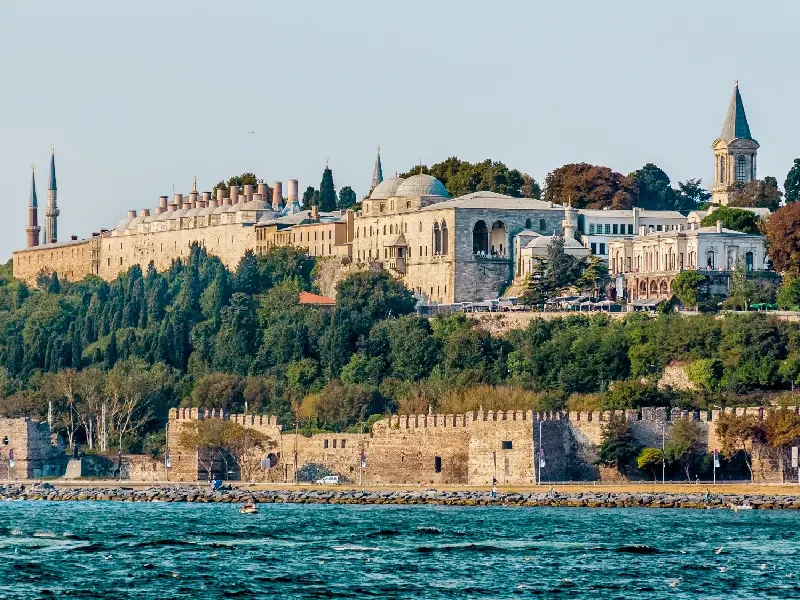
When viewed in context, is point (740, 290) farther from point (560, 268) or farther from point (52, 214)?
point (52, 214)

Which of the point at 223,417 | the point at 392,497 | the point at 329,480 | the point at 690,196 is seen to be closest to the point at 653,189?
the point at 690,196

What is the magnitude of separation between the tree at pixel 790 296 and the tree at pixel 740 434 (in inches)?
766

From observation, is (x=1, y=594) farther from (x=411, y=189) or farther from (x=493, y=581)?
(x=411, y=189)

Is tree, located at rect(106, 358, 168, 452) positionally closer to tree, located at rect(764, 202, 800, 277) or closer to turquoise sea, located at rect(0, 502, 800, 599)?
turquoise sea, located at rect(0, 502, 800, 599)

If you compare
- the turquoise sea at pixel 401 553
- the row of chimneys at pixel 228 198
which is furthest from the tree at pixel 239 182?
the turquoise sea at pixel 401 553

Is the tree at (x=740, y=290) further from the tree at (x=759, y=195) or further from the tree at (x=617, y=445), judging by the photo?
the tree at (x=617, y=445)

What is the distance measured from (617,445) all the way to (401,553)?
1935 cm

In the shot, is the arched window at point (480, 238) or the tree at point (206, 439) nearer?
the tree at point (206, 439)

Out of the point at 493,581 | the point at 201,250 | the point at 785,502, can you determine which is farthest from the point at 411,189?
the point at 493,581

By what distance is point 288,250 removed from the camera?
112 metres

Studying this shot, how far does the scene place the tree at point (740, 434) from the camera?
237ft

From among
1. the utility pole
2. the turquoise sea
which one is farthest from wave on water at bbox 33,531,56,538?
the utility pole

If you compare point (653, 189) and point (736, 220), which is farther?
point (653, 189)

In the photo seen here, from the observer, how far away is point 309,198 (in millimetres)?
128125
